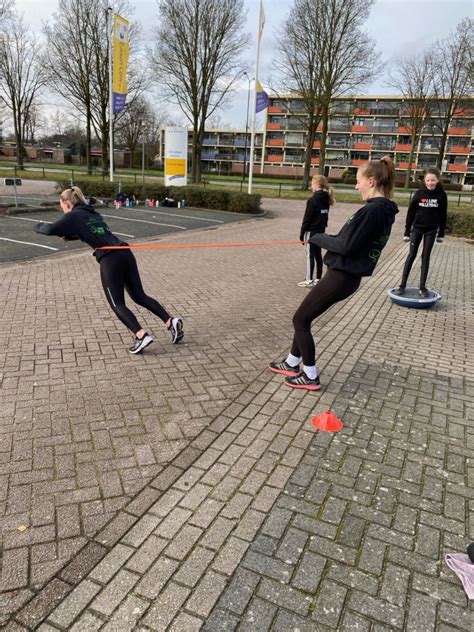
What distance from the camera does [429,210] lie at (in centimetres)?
A: 752

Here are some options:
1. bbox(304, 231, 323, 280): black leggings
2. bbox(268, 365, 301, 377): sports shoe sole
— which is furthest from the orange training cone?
bbox(304, 231, 323, 280): black leggings

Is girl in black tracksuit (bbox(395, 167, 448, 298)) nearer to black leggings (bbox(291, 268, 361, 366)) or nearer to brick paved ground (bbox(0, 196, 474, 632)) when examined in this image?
brick paved ground (bbox(0, 196, 474, 632))

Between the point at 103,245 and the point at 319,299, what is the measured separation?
2.24 m

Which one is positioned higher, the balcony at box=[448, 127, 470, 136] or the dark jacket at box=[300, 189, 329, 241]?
the balcony at box=[448, 127, 470, 136]

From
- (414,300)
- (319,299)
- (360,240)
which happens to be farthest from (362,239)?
(414,300)

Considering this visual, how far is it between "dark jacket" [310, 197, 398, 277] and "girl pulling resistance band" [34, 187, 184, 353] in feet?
6.80

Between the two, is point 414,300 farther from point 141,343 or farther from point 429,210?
point 141,343

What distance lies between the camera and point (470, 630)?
6.71 ft

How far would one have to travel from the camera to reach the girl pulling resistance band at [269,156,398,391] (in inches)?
139

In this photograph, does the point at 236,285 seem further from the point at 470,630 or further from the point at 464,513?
the point at 470,630

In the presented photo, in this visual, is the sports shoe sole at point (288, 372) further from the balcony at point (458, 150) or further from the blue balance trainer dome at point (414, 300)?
the balcony at point (458, 150)

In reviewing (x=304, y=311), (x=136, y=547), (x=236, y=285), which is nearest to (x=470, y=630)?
(x=136, y=547)

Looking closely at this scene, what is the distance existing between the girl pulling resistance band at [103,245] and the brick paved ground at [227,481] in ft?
1.52

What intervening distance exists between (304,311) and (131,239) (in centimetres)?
957
